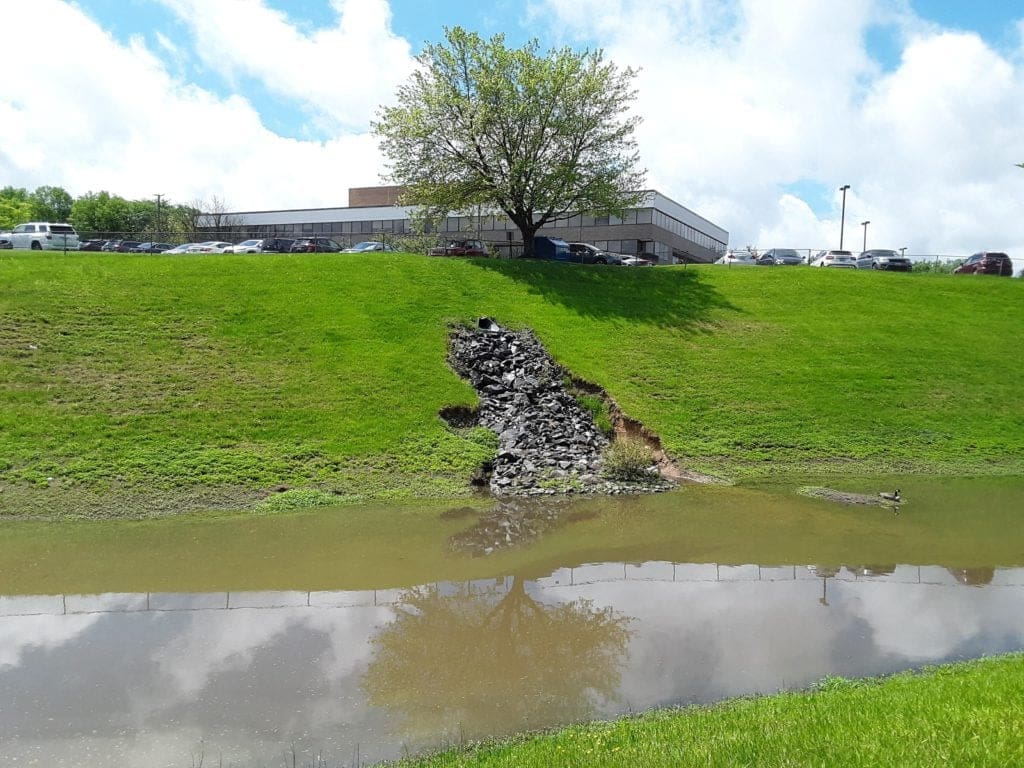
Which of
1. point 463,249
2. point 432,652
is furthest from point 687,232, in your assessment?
point 432,652

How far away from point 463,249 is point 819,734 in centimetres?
4014

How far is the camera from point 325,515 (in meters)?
15.7

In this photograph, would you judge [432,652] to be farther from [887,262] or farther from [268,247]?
[887,262]

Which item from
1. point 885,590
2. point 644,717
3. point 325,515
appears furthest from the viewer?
point 325,515

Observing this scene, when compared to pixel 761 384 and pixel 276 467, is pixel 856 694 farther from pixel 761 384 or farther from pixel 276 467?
pixel 761 384

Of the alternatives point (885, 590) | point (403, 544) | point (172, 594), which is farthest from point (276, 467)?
point (885, 590)

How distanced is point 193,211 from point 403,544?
339 feet

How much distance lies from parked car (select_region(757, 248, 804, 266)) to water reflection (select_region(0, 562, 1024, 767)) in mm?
44670

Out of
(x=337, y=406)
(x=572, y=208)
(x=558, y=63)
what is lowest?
(x=337, y=406)

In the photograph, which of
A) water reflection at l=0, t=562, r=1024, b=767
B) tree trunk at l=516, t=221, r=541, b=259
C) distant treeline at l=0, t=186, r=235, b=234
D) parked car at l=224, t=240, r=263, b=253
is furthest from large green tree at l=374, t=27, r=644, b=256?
distant treeline at l=0, t=186, r=235, b=234

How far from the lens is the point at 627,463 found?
752 inches

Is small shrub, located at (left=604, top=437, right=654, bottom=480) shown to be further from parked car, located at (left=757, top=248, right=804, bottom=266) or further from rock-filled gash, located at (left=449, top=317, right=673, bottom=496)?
parked car, located at (left=757, top=248, right=804, bottom=266)

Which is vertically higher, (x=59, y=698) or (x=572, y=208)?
(x=572, y=208)

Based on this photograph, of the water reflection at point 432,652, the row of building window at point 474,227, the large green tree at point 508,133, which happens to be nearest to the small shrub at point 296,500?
the water reflection at point 432,652
